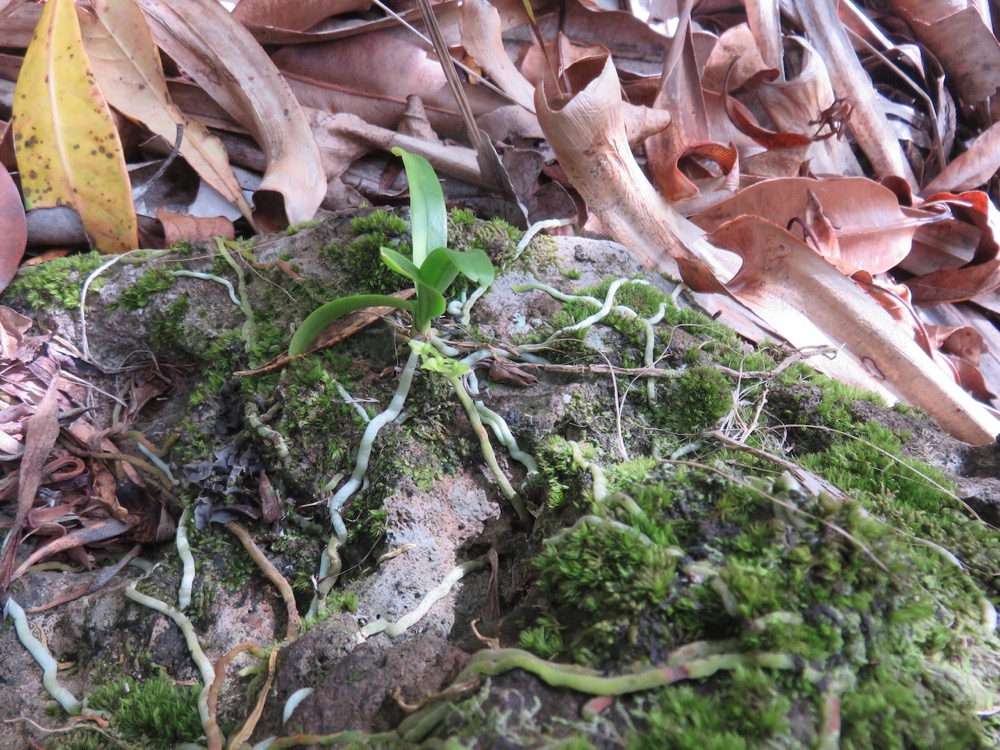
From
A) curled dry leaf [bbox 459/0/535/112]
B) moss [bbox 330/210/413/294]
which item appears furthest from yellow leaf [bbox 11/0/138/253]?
curled dry leaf [bbox 459/0/535/112]

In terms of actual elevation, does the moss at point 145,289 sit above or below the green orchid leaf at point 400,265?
below

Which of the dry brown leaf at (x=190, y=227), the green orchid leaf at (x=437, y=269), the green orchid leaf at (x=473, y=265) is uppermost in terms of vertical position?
the green orchid leaf at (x=473, y=265)

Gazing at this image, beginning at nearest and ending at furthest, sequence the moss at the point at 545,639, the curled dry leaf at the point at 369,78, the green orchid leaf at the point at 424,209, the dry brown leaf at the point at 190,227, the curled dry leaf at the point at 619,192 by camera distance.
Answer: the moss at the point at 545,639, the green orchid leaf at the point at 424,209, the curled dry leaf at the point at 619,192, the dry brown leaf at the point at 190,227, the curled dry leaf at the point at 369,78

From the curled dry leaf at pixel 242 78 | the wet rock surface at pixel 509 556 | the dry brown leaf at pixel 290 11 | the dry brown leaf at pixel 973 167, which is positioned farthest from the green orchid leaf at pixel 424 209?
the dry brown leaf at pixel 973 167

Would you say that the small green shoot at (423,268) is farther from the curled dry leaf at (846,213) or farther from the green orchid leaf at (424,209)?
the curled dry leaf at (846,213)

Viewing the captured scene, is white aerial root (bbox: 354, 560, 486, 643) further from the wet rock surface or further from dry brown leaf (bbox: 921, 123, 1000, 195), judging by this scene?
dry brown leaf (bbox: 921, 123, 1000, 195)

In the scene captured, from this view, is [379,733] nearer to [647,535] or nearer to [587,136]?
[647,535]

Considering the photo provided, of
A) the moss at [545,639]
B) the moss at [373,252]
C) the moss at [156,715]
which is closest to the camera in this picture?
the moss at [545,639]

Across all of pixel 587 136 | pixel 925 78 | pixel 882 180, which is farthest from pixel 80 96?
pixel 925 78
